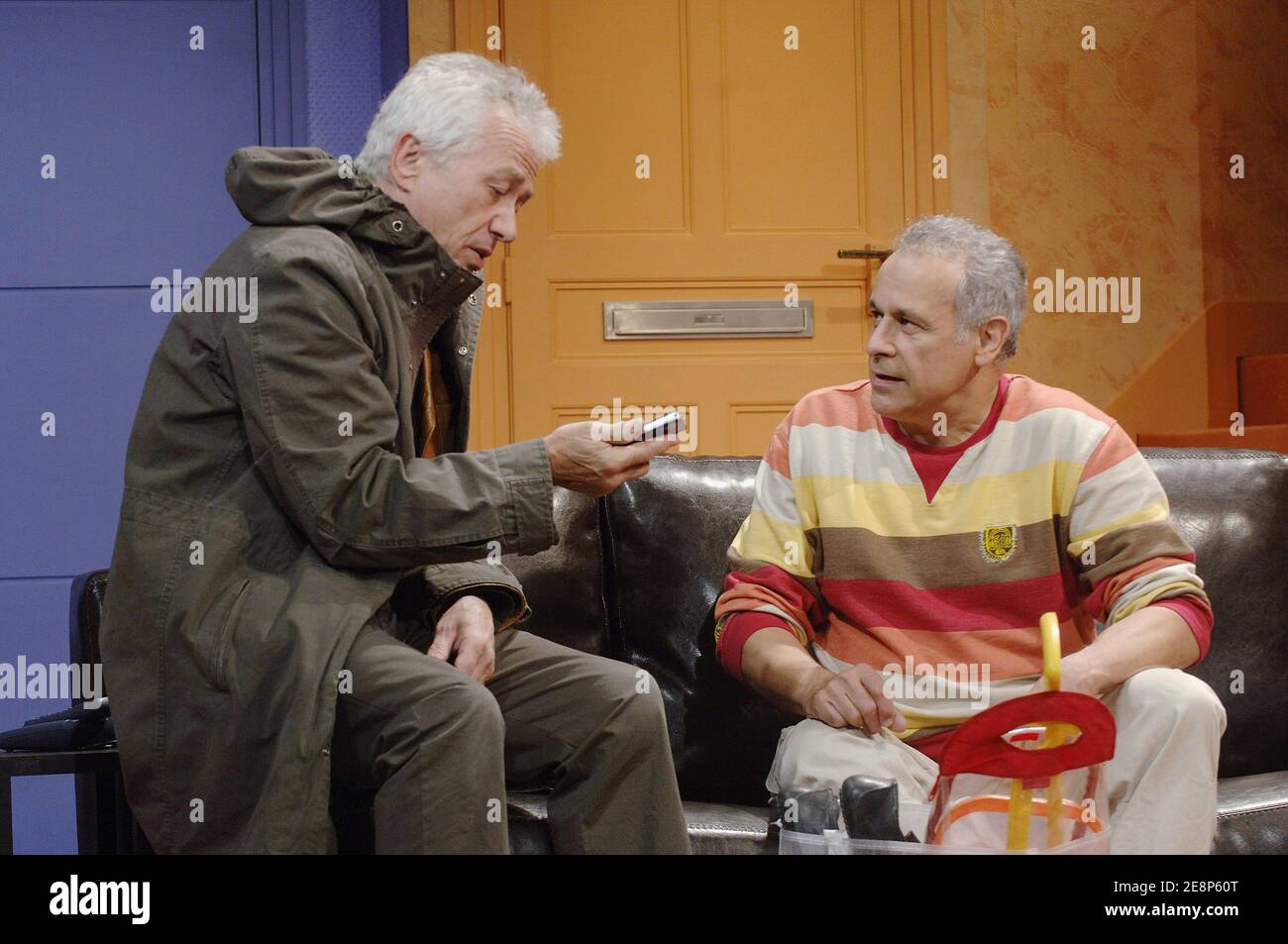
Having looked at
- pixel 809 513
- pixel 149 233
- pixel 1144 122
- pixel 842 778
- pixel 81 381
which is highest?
pixel 1144 122

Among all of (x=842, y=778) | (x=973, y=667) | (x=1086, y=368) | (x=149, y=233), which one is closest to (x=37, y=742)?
(x=842, y=778)

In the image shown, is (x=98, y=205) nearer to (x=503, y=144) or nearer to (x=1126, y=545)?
(x=503, y=144)

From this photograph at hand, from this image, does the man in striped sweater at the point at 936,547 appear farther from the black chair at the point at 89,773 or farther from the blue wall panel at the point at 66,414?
the blue wall panel at the point at 66,414

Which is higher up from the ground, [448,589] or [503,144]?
[503,144]

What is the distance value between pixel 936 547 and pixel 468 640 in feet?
2.42

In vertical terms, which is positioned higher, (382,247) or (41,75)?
(41,75)

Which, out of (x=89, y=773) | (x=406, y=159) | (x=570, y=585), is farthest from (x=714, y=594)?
(x=89, y=773)

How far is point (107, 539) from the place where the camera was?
12.0 feet

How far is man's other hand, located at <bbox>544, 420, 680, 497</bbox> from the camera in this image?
1701mm

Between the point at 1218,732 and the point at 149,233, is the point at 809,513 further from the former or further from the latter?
the point at 149,233

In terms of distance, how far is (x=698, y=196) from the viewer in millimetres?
4258

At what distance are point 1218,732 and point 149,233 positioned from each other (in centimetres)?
303

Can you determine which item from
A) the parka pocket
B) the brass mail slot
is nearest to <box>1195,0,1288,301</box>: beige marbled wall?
the brass mail slot
